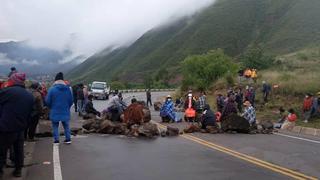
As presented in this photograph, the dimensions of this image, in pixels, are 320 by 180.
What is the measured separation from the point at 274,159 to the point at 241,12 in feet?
465

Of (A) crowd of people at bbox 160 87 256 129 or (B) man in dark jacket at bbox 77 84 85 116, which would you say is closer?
(A) crowd of people at bbox 160 87 256 129

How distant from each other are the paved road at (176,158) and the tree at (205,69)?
48267mm

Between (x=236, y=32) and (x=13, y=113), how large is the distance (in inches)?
5339

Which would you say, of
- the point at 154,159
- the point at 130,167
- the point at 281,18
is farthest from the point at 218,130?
the point at 281,18

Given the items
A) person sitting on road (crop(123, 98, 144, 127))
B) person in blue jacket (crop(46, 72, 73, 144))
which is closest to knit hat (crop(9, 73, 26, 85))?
person in blue jacket (crop(46, 72, 73, 144))

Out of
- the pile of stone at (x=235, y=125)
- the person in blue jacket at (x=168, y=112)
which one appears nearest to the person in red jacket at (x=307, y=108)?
the person in blue jacket at (x=168, y=112)

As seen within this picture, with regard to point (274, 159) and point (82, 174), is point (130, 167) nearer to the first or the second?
point (82, 174)

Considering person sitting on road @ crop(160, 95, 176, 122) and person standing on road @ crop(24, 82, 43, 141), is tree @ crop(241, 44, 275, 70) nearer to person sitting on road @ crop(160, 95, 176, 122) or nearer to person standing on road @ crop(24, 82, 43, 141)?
person sitting on road @ crop(160, 95, 176, 122)

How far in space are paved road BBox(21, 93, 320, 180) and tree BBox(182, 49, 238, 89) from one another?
1900 inches

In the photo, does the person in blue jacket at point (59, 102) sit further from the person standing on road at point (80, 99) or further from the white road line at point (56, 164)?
the person standing on road at point (80, 99)

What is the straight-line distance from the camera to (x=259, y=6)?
15625 centimetres

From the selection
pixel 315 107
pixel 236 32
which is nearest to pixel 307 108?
pixel 315 107

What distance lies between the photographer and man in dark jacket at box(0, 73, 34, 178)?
31.3 ft

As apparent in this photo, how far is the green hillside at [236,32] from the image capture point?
393 feet
